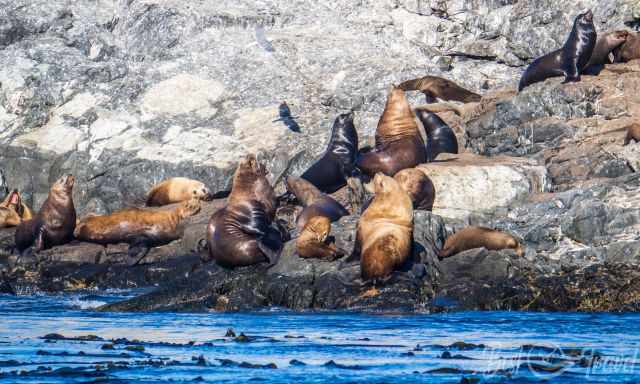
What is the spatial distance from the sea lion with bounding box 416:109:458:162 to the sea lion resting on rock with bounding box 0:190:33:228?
6.80 meters

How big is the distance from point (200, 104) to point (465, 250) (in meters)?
9.77

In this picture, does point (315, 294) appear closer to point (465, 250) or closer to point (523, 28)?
point (465, 250)

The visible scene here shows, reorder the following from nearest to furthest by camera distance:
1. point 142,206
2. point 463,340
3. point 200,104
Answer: point 463,340 → point 142,206 → point 200,104

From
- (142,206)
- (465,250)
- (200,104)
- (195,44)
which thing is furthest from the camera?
(195,44)

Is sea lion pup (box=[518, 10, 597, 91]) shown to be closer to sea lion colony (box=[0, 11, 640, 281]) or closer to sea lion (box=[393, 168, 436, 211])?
sea lion colony (box=[0, 11, 640, 281])

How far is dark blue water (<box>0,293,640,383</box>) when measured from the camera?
23.9 ft

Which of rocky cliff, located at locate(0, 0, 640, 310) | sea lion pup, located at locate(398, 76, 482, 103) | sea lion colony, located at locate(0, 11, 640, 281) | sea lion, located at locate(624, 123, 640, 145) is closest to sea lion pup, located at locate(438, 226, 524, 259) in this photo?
sea lion colony, located at locate(0, 11, 640, 281)

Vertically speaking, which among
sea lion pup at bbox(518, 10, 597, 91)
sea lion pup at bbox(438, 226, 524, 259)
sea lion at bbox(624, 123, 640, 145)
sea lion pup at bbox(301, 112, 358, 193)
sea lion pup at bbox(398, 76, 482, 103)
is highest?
sea lion pup at bbox(518, 10, 597, 91)

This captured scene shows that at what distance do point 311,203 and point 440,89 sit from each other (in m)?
5.89

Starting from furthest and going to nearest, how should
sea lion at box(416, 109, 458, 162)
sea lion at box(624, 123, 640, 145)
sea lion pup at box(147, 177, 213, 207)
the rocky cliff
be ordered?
sea lion at box(416, 109, 458, 162) → sea lion pup at box(147, 177, 213, 207) → sea lion at box(624, 123, 640, 145) → the rocky cliff

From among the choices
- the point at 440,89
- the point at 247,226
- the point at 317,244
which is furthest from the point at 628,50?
the point at 317,244

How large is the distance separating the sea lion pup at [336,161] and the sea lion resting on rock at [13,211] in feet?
15.8

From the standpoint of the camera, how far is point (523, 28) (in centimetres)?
2405

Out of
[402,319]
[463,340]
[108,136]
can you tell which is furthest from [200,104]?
[463,340]
